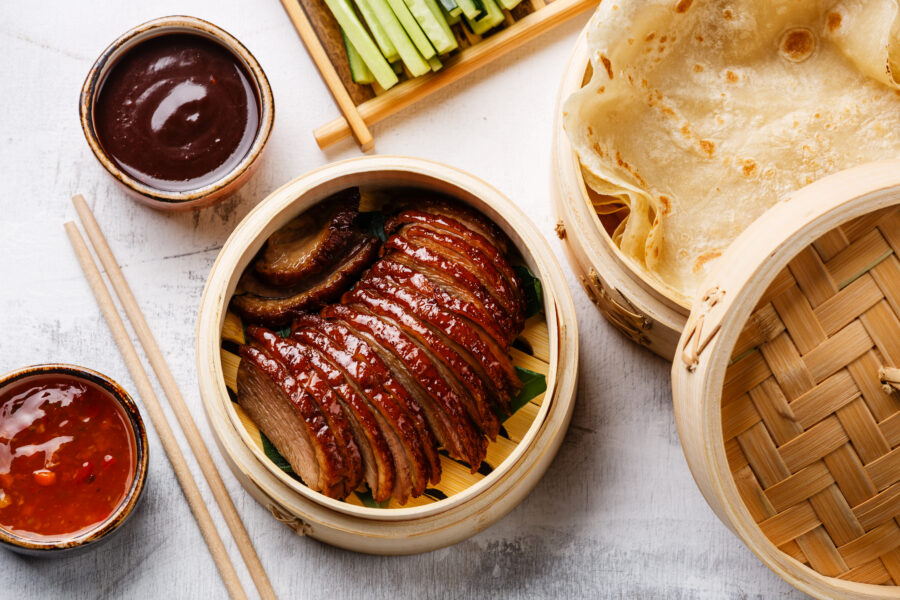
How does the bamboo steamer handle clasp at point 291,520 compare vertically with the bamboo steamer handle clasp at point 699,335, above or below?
below

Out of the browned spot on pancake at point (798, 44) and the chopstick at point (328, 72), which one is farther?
the chopstick at point (328, 72)

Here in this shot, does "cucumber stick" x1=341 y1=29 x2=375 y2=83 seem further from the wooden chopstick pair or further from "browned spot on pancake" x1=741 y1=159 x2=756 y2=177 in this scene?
"browned spot on pancake" x1=741 y1=159 x2=756 y2=177

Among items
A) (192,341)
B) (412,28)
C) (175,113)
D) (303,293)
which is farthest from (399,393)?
(412,28)

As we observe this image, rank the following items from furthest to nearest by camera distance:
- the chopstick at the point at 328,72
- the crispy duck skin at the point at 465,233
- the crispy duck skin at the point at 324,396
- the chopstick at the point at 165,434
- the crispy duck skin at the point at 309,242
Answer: the chopstick at the point at 328,72 → the chopstick at the point at 165,434 → the crispy duck skin at the point at 309,242 → the crispy duck skin at the point at 465,233 → the crispy duck skin at the point at 324,396

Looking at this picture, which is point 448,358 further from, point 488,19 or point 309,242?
point 488,19

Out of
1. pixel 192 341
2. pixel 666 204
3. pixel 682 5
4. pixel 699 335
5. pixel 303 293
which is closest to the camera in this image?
pixel 699 335

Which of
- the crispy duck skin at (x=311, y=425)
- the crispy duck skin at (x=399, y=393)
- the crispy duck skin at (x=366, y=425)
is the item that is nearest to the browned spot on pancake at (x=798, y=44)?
the crispy duck skin at (x=399, y=393)

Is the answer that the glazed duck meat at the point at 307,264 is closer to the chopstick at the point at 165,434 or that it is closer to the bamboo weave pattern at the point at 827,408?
the chopstick at the point at 165,434
